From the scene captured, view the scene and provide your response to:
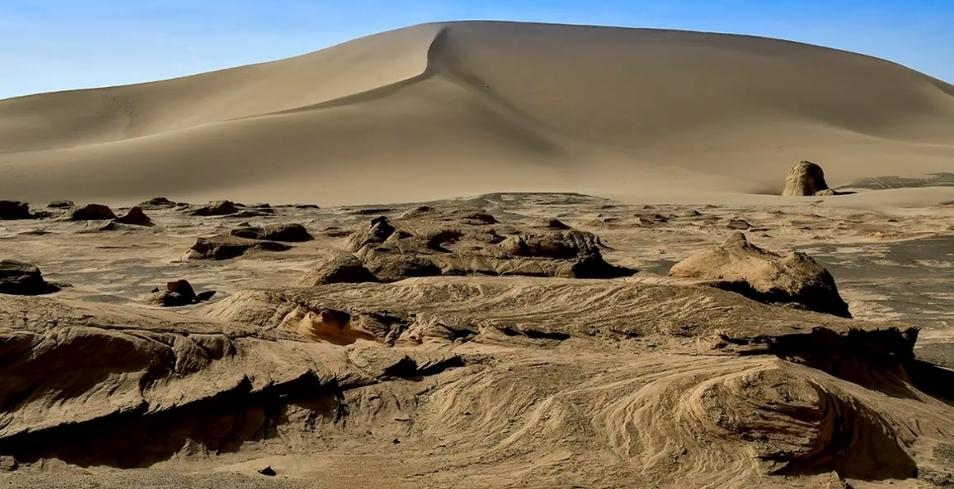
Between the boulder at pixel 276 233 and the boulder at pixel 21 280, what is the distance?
490 cm

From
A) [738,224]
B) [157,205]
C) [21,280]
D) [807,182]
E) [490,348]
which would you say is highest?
[807,182]

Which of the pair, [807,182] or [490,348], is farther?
[807,182]

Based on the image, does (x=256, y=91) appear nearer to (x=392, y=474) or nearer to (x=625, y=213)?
(x=625, y=213)

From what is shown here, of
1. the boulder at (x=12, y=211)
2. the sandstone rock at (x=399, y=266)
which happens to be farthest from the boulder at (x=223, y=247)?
the boulder at (x=12, y=211)

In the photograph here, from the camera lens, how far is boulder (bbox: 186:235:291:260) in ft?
42.2

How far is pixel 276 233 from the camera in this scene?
48.6 feet

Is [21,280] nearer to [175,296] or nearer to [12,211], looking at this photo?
[175,296]

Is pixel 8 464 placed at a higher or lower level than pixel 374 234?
lower

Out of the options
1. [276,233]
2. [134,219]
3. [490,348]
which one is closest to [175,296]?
[490,348]

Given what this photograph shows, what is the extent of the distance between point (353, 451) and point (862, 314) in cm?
599

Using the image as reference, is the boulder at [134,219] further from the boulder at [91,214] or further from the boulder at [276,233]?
the boulder at [276,233]

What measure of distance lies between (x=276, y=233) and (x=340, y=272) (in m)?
6.80

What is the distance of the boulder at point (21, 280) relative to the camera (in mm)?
Result: 9259

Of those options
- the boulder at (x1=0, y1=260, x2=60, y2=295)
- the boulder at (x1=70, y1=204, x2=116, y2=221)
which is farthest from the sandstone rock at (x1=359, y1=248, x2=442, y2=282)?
the boulder at (x1=70, y1=204, x2=116, y2=221)
